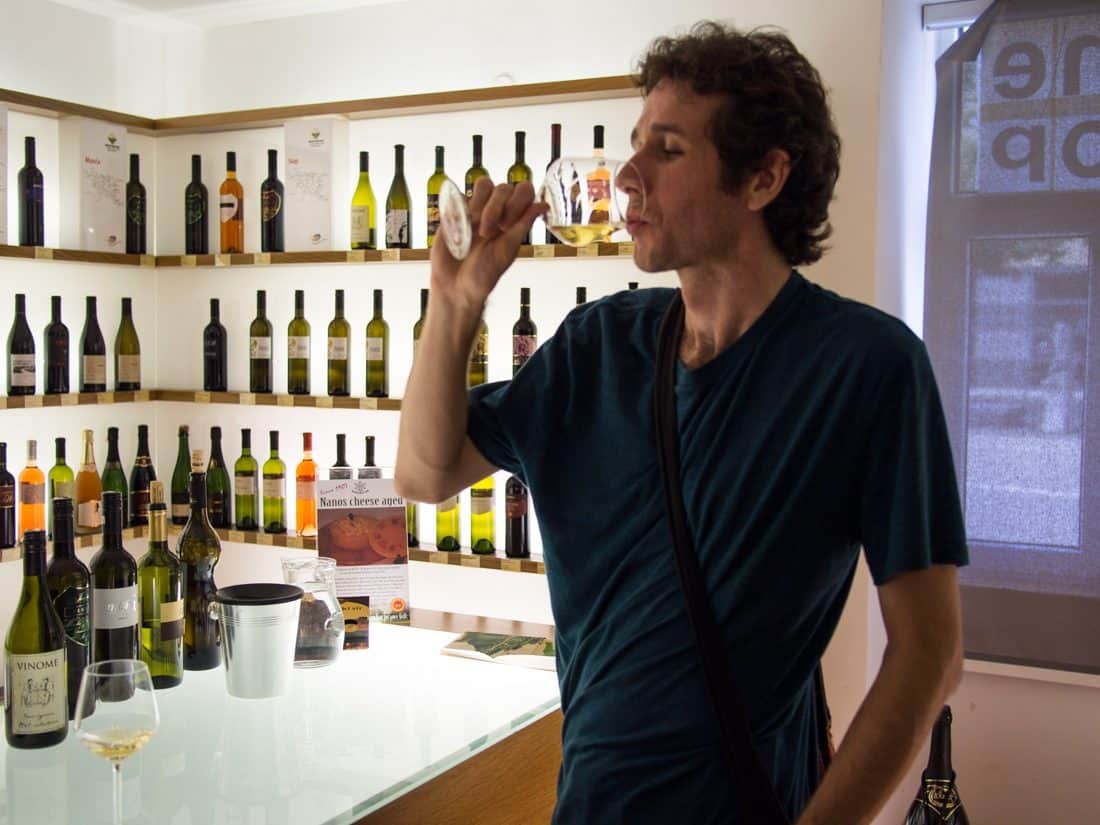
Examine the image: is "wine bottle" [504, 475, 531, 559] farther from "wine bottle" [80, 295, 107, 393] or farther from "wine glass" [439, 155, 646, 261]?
"wine glass" [439, 155, 646, 261]

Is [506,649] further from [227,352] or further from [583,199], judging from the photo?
[227,352]

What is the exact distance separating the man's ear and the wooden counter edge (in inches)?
40.5

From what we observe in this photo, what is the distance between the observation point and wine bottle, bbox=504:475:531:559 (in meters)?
3.50

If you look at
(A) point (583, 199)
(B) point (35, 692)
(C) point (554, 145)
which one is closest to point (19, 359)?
(C) point (554, 145)

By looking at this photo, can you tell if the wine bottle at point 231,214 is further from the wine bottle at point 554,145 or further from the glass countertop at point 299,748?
the glass countertop at point 299,748

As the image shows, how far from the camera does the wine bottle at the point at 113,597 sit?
6.70ft

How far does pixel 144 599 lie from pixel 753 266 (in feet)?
4.75

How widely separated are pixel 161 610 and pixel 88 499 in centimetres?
172

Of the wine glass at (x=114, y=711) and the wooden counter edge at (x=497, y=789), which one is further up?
the wine glass at (x=114, y=711)

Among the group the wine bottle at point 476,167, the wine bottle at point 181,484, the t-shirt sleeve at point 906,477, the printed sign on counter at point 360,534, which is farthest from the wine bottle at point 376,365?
the t-shirt sleeve at point 906,477

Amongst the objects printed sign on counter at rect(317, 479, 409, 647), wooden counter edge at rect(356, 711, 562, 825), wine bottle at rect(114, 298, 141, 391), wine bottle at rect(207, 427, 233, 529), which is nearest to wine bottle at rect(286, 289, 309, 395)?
wine bottle at rect(207, 427, 233, 529)

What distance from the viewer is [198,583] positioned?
2361mm

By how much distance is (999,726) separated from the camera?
3.37 m

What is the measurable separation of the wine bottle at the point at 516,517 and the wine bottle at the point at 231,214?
4.29 feet
